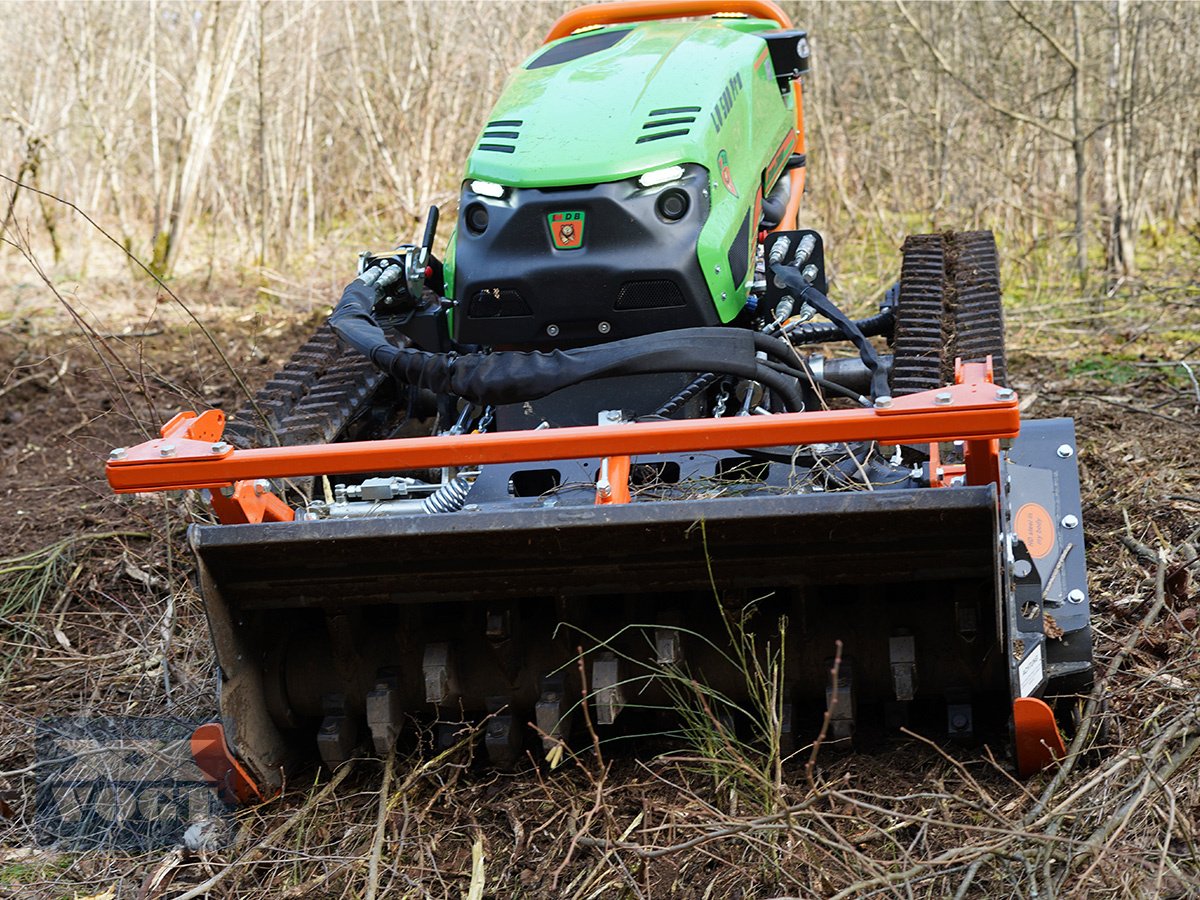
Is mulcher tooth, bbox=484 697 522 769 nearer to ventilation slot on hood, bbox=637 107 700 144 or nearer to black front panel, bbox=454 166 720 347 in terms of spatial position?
black front panel, bbox=454 166 720 347

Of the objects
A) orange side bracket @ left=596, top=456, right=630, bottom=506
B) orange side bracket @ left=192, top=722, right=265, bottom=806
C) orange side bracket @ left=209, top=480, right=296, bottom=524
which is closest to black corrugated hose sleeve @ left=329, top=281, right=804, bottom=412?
orange side bracket @ left=596, top=456, right=630, bottom=506

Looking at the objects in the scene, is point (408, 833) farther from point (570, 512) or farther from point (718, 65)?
point (718, 65)

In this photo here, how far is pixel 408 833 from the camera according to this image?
3.19 metres

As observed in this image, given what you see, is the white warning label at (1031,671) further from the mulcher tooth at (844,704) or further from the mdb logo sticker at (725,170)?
the mdb logo sticker at (725,170)

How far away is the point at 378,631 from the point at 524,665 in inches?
15.0

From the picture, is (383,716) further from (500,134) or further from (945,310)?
(945,310)

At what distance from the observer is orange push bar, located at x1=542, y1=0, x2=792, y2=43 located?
210 inches

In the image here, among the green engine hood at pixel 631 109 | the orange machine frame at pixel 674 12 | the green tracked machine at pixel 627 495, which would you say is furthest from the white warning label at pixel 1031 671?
the orange machine frame at pixel 674 12

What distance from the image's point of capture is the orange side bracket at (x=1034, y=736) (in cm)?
295

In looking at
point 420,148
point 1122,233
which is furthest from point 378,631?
point 420,148

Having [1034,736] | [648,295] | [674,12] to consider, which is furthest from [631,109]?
[1034,736]

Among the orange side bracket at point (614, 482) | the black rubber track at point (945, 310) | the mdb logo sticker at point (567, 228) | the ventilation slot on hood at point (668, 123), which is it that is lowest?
the black rubber track at point (945, 310)

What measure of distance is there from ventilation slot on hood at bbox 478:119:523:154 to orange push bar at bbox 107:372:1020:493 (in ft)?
4.35

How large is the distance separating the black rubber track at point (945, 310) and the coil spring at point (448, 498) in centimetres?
132
